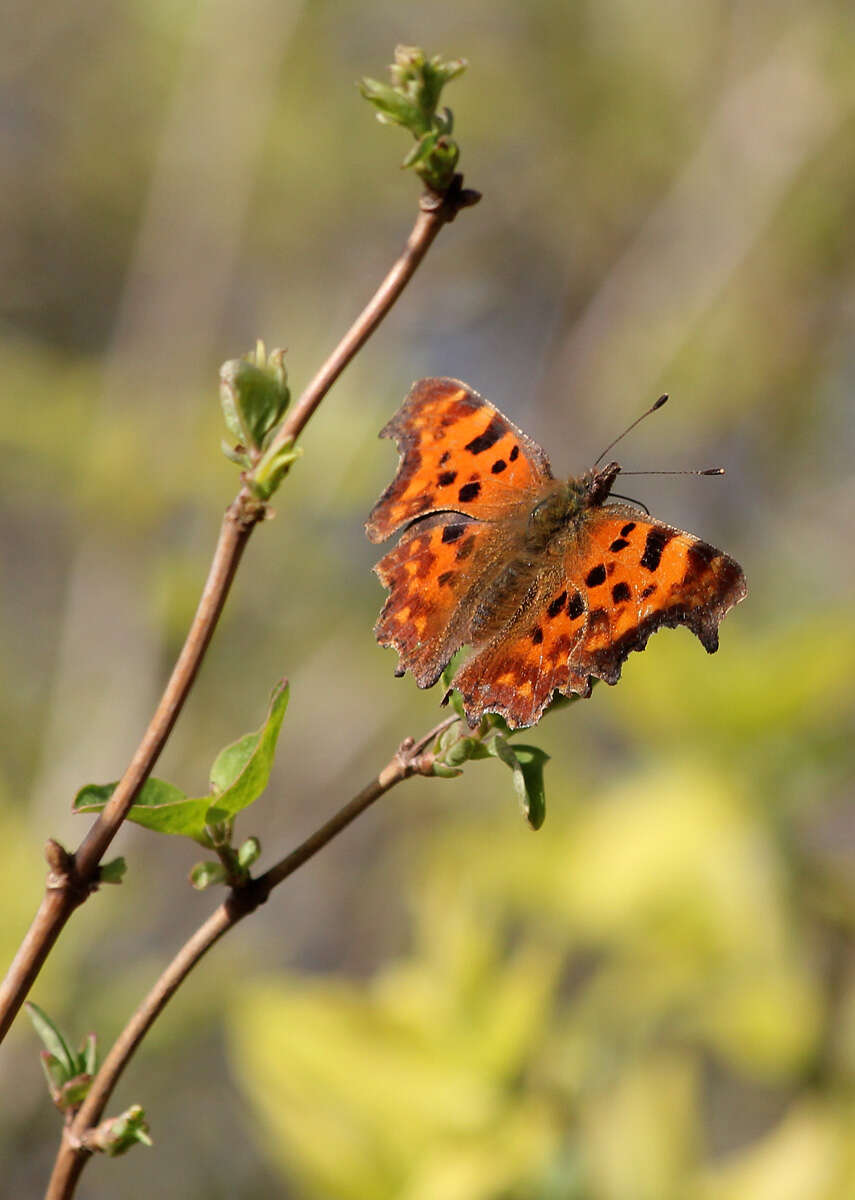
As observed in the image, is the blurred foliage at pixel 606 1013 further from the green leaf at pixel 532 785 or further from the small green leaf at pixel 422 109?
the small green leaf at pixel 422 109

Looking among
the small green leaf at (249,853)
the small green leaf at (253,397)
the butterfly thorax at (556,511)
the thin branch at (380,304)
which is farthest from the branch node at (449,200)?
the butterfly thorax at (556,511)

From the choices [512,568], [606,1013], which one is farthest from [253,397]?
→ [606,1013]

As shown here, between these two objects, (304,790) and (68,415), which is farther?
(304,790)

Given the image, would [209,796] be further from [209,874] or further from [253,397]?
[253,397]

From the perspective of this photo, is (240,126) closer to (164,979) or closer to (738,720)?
(738,720)

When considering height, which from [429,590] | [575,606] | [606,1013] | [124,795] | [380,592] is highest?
[380,592]

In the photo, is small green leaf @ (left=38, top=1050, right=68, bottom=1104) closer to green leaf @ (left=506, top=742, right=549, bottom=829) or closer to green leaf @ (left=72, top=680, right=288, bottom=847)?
green leaf @ (left=72, top=680, right=288, bottom=847)

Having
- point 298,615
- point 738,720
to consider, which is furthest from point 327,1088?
point 298,615
